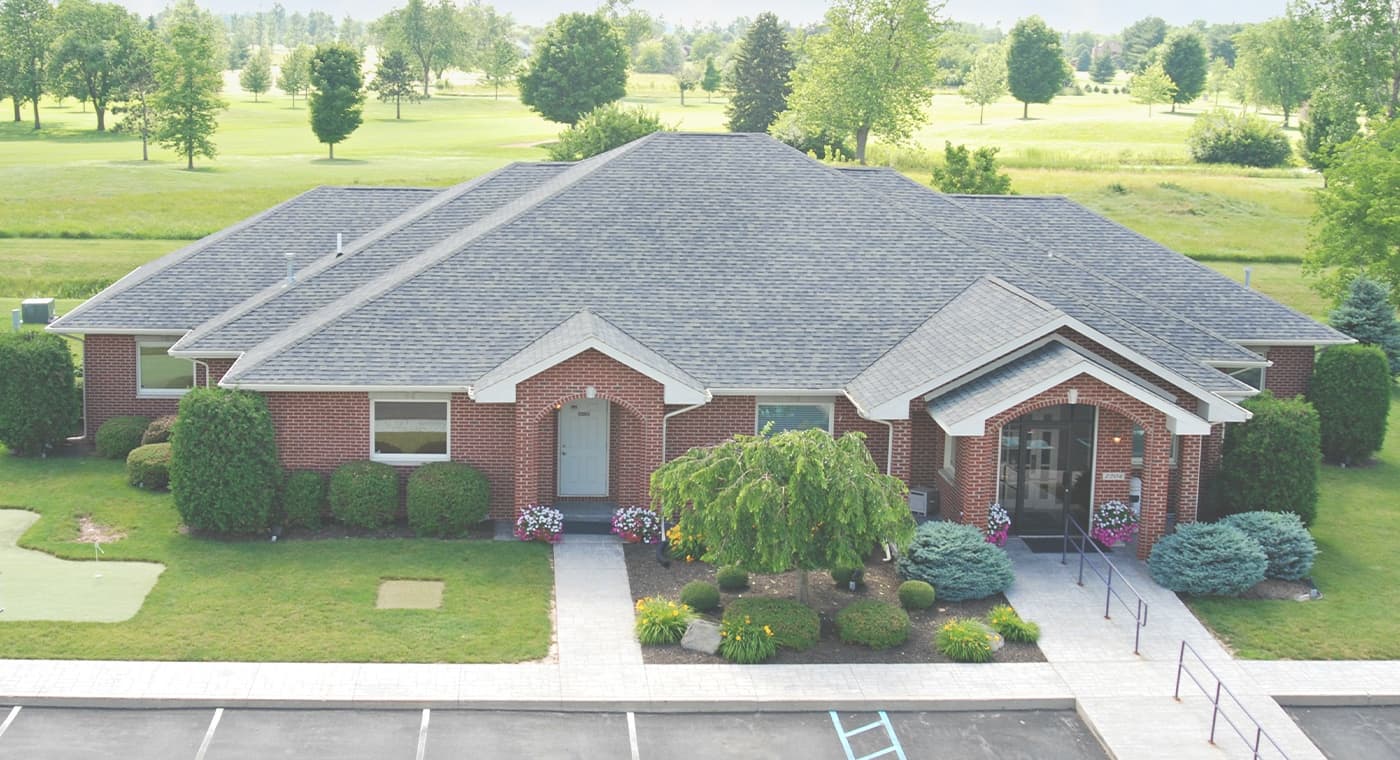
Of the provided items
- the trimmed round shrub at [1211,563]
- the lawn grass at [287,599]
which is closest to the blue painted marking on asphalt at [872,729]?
the lawn grass at [287,599]

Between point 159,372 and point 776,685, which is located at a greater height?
point 159,372

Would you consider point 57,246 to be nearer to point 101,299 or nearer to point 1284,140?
point 101,299

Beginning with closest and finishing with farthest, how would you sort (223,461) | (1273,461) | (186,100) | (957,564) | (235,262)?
(957,564) < (223,461) < (1273,461) < (235,262) < (186,100)

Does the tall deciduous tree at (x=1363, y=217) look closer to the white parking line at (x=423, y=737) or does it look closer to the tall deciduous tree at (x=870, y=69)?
the white parking line at (x=423, y=737)

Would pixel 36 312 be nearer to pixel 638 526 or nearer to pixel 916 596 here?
pixel 638 526

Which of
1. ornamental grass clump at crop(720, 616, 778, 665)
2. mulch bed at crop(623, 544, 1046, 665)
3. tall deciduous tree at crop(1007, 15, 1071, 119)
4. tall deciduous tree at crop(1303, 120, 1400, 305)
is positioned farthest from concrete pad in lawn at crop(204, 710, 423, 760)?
tall deciduous tree at crop(1007, 15, 1071, 119)

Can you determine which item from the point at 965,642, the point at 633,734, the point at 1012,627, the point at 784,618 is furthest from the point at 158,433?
the point at 1012,627
